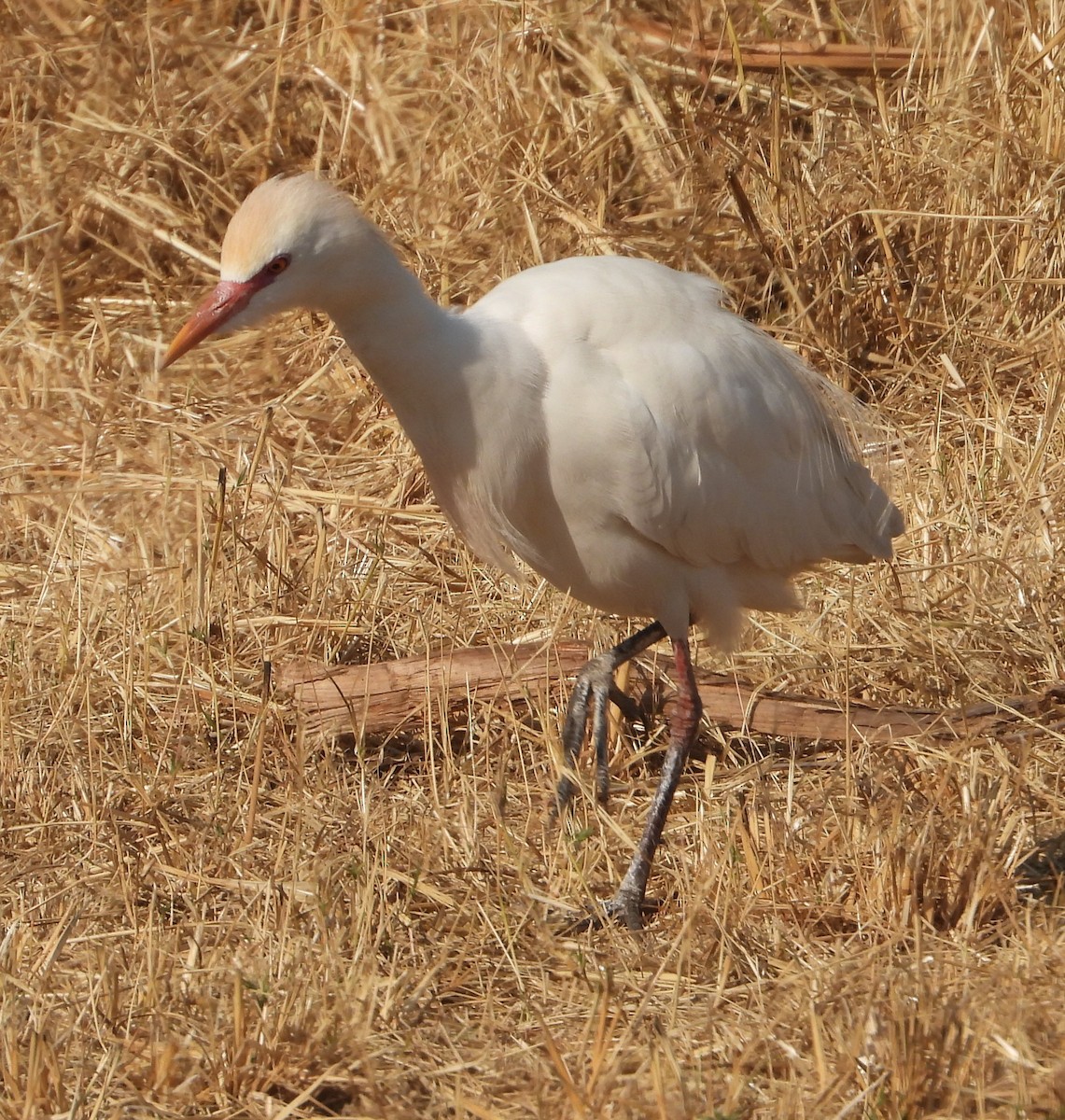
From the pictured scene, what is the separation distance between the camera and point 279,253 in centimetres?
325

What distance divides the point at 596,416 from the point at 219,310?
2.73ft

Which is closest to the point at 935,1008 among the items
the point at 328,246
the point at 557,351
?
the point at 557,351

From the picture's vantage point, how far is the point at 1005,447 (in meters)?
5.20

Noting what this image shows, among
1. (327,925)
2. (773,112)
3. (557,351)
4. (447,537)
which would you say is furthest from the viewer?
(773,112)

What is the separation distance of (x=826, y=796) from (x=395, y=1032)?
1286 millimetres

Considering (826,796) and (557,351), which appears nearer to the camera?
(557,351)

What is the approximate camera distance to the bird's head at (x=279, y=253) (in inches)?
128

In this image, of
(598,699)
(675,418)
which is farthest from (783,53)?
(598,699)

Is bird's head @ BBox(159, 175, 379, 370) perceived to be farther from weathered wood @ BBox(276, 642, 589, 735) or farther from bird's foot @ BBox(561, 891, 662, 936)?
bird's foot @ BBox(561, 891, 662, 936)

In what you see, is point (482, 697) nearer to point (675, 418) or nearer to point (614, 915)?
Answer: point (614, 915)

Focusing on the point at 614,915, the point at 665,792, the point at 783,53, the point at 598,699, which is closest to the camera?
the point at 614,915

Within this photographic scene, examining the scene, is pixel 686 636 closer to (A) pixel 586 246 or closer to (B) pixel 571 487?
(B) pixel 571 487

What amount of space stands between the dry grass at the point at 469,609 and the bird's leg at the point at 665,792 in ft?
0.27

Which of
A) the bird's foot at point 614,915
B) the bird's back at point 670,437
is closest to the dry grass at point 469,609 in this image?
the bird's foot at point 614,915
